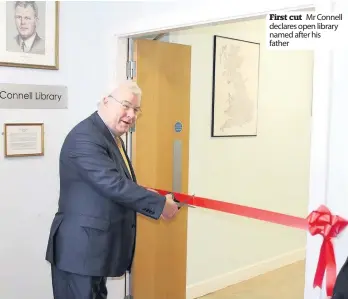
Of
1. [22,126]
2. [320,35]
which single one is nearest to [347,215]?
[320,35]

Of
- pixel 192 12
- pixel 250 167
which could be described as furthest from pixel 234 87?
pixel 192 12

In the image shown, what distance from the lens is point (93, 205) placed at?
2299 mm

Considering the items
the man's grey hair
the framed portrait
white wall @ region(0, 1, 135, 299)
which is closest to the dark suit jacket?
white wall @ region(0, 1, 135, 299)

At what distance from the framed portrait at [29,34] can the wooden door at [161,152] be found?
54 centimetres

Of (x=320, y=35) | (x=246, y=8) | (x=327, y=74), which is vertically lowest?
(x=327, y=74)

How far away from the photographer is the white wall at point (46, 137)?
9.15 feet

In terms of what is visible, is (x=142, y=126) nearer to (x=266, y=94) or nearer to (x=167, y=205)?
(x=167, y=205)

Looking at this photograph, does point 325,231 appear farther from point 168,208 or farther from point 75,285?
point 75,285

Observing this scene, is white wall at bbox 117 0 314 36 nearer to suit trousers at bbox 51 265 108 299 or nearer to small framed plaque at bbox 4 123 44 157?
small framed plaque at bbox 4 123 44 157

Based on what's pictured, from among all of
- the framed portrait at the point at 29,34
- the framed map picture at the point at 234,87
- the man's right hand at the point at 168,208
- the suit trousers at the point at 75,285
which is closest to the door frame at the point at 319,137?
the man's right hand at the point at 168,208

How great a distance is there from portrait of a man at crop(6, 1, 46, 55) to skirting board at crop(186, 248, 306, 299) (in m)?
2.15

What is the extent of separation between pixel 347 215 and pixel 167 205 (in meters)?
0.83

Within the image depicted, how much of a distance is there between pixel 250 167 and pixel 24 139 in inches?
81.3

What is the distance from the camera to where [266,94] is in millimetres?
4281
